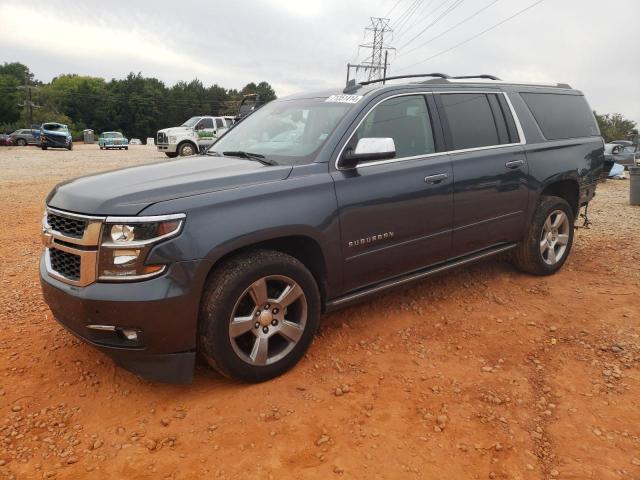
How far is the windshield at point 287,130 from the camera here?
11.3 ft

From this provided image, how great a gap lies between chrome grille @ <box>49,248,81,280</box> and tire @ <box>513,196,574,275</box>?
12.6 ft

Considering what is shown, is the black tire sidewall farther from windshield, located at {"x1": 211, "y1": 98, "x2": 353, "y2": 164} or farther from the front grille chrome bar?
the front grille chrome bar

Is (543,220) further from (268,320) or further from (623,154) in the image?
(623,154)

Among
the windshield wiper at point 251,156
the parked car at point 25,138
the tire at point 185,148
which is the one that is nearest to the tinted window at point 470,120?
the windshield wiper at point 251,156

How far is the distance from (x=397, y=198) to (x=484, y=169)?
1.05 m

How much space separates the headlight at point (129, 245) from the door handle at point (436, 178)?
6.48 feet

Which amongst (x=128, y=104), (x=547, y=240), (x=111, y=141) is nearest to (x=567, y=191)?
(x=547, y=240)

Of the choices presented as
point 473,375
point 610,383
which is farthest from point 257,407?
point 610,383

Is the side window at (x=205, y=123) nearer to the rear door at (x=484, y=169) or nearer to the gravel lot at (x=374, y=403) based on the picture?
the gravel lot at (x=374, y=403)

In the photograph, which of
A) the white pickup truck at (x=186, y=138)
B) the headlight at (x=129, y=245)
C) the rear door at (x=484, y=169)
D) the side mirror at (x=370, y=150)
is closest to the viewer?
the headlight at (x=129, y=245)

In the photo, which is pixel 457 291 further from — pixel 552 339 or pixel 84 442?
pixel 84 442

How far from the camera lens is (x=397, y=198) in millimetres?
3496

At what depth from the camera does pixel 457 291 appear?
4574mm

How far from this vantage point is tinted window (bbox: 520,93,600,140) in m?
4.79
